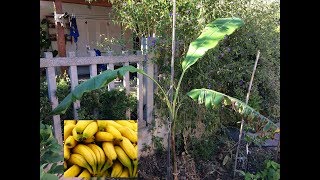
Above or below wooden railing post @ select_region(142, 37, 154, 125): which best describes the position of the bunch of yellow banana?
below

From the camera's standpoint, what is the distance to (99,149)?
3037mm

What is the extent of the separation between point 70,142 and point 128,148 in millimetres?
550

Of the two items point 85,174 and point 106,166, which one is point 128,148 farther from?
point 85,174

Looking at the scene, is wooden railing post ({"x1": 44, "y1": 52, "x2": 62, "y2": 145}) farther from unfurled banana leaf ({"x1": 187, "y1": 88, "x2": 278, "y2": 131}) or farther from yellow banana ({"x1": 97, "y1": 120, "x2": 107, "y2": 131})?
unfurled banana leaf ({"x1": 187, "y1": 88, "x2": 278, "y2": 131})

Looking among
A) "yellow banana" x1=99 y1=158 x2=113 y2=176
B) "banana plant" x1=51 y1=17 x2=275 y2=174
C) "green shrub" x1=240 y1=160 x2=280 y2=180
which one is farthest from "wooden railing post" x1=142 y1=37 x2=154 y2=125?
"green shrub" x1=240 y1=160 x2=280 y2=180

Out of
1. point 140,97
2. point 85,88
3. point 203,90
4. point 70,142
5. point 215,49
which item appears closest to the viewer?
point 85,88

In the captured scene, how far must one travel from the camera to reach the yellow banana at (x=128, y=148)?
10.2 feet

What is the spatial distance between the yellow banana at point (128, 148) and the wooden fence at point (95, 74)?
0.65m

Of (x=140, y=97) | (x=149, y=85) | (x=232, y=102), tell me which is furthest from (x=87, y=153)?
(x=232, y=102)

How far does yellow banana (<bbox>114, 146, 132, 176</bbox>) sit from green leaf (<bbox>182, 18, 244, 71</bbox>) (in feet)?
3.27

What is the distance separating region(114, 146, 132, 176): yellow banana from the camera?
10.1 feet

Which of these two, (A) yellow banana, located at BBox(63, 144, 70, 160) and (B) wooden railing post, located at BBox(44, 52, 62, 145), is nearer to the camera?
(A) yellow banana, located at BBox(63, 144, 70, 160)

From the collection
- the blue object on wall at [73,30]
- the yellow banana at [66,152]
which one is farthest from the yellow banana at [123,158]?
the blue object on wall at [73,30]
